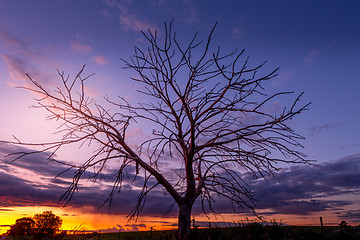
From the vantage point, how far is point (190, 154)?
331 inches

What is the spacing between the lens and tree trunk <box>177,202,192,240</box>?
25.0ft

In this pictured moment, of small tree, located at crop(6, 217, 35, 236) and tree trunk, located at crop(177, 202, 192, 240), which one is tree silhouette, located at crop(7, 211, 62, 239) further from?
tree trunk, located at crop(177, 202, 192, 240)

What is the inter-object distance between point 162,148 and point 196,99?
214 centimetres

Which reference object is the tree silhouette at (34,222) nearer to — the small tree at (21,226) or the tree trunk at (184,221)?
the small tree at (21,226)

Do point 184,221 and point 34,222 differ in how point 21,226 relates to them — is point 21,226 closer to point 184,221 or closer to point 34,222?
point 34,222

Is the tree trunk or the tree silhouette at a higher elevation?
the tree trunk

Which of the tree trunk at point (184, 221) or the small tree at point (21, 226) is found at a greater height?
the tree trunk at point (184, 221)

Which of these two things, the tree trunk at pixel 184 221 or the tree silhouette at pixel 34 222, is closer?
the tree trunk at pixel 184 221

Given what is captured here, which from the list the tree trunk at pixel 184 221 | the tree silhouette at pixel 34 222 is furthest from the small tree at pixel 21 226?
the tree trunk at pixel 184 221

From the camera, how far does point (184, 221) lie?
307 inches

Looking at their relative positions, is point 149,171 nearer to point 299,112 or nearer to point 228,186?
point 228,186

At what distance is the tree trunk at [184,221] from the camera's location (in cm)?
761

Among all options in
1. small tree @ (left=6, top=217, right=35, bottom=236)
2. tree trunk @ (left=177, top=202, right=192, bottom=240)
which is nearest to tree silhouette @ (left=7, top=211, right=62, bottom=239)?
small tree @ (left=6, top=217, right=35, bottom=236)

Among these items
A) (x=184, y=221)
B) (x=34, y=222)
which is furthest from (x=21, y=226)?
(x=184, y=221)
